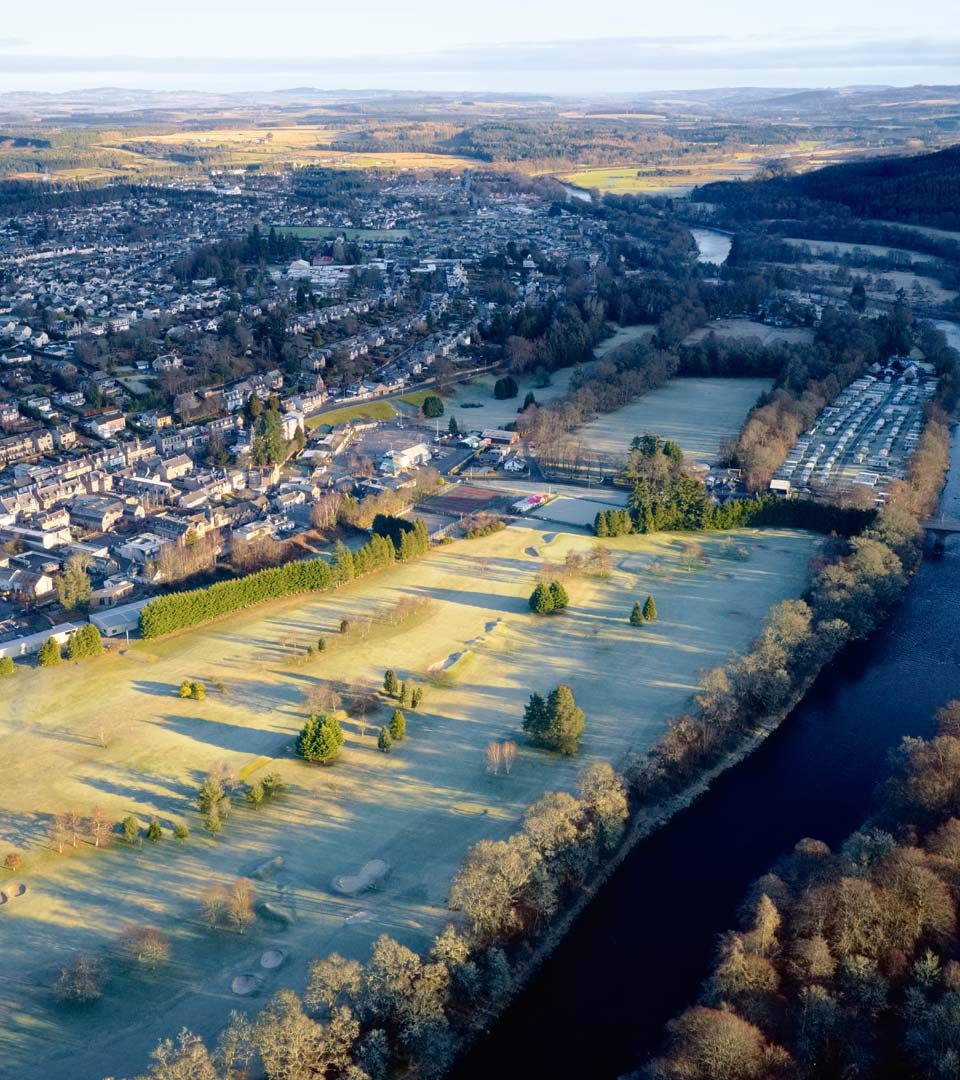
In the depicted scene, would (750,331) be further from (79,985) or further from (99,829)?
(79,985)

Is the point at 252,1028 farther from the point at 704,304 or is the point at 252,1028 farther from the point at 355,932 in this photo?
the point at 704,304

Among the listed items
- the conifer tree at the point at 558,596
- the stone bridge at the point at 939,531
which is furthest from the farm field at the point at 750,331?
the conifer tree at the point at 558,596

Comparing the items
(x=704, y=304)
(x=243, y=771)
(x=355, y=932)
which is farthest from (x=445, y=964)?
(x=704, y=304)

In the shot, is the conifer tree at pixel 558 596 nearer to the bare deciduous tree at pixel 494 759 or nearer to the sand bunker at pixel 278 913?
the bare deciduous tree at pixel 494 759

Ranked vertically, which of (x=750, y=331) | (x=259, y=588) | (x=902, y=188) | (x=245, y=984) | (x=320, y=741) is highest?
(x=902, y=188)

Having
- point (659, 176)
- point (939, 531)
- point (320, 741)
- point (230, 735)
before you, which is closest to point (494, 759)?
point (320, 741)

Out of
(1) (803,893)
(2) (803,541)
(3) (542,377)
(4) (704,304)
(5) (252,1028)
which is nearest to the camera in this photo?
(5) (252,1028)

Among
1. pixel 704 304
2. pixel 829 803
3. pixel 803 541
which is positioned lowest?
pixel 829 803
